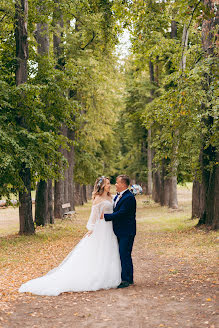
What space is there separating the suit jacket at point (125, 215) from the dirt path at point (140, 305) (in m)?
1.11

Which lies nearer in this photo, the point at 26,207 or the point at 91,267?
the point at 91,267

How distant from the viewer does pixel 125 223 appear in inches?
332

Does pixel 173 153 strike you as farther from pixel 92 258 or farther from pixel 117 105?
pixel 117 105

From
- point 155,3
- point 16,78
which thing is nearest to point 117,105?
point 16,78

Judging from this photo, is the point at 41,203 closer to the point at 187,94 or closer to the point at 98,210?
the point at 187,94

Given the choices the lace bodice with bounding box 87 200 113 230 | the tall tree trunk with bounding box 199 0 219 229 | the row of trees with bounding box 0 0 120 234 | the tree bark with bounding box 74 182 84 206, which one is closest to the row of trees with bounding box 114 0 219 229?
the tall tree trunk with bounding box 199 0 219 229

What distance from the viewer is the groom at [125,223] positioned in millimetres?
8336

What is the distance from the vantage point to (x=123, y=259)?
27.3 feet

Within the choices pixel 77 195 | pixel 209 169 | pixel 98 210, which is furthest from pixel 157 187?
pixel 98 210

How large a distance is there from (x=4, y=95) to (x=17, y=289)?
23.7ft

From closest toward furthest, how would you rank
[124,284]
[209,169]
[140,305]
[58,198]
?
1. [140,305]
2. [124,284]
3. [209,169]
4. [58,198]

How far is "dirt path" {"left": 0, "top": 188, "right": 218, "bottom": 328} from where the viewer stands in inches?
238

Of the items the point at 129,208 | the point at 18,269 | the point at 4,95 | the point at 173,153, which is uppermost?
the point at 4,95

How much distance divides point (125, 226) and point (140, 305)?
6.02ft
